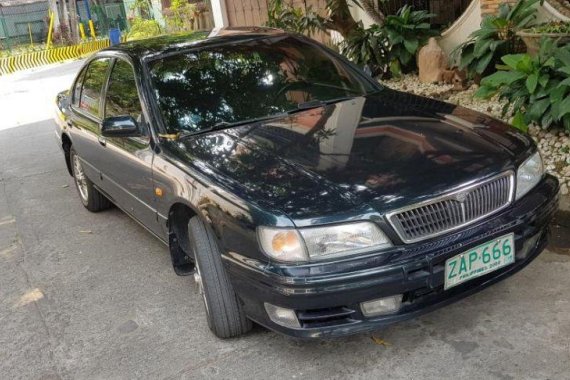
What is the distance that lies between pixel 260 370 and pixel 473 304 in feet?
4.07

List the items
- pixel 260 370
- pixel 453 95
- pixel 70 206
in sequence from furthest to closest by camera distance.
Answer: pixel 453 95
pixel 70 206
pixel 260 370

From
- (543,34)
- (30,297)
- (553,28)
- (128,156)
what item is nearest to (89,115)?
(128,156)

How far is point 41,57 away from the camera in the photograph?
23906 millimetres

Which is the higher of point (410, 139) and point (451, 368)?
point (410, 139)

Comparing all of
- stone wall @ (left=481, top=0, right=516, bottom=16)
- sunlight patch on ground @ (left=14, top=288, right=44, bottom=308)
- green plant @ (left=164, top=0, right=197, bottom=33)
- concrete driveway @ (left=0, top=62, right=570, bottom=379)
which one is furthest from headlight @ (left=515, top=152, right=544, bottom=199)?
green plant @ (left=164, top=0, right=197, bottom=33)

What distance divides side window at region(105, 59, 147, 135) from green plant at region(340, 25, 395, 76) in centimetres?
437

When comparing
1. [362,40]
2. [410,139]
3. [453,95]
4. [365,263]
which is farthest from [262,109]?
[362,40]

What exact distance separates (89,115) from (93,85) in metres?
0.26

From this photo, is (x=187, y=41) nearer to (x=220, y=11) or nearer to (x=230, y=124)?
(x=230, y=124)

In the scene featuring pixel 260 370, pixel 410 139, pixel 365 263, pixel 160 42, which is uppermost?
pixel 160 42

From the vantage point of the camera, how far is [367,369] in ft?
9.49

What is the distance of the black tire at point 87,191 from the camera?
5500 millimetres

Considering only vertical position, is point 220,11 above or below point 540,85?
above

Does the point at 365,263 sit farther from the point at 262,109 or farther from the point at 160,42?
the point at 160,42
